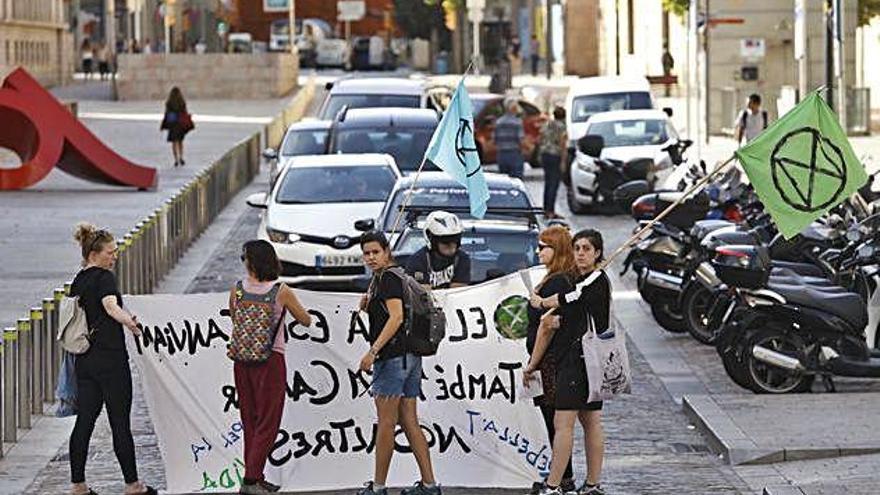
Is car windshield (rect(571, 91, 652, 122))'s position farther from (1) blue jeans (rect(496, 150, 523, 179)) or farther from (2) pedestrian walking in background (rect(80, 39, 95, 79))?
(2) pedestrian walking in background (rect(80, 39, 95, 79))

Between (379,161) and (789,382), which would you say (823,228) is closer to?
(789,382)

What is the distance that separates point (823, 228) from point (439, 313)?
835 centimetres

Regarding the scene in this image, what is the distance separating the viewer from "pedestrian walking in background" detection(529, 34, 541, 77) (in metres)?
91.4

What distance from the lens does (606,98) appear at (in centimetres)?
3869

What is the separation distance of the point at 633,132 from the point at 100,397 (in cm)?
2176

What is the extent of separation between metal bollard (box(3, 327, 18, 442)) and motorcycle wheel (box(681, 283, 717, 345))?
6.03 meters

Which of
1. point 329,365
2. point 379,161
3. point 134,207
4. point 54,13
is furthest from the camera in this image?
point 54,13

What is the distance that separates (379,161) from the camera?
24484mm

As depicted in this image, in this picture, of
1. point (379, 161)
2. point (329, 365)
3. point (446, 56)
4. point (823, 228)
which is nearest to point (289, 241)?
point (379, 161)

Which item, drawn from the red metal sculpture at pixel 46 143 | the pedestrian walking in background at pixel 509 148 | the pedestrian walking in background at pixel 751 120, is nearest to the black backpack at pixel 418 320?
the pedestrian walking in background at pixel 509 148

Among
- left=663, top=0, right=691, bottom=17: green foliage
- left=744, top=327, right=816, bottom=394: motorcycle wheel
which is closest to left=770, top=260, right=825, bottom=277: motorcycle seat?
left=744, top=327, right=816, bottom=394: motorcycle wheel

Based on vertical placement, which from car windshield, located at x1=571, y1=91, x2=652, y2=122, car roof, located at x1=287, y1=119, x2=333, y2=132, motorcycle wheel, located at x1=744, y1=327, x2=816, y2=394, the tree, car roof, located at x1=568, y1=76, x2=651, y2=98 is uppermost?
the tree

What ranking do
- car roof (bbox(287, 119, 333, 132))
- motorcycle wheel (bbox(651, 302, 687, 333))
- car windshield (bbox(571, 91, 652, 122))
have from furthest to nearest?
car windshield (bbox(571, 91, 652, 122)) < car roof (bbox(287, 119, 333, 132)) < motorcycle wheel (bbox(651, 302, 687, 333))

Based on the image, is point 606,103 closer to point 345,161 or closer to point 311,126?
point 311,126
